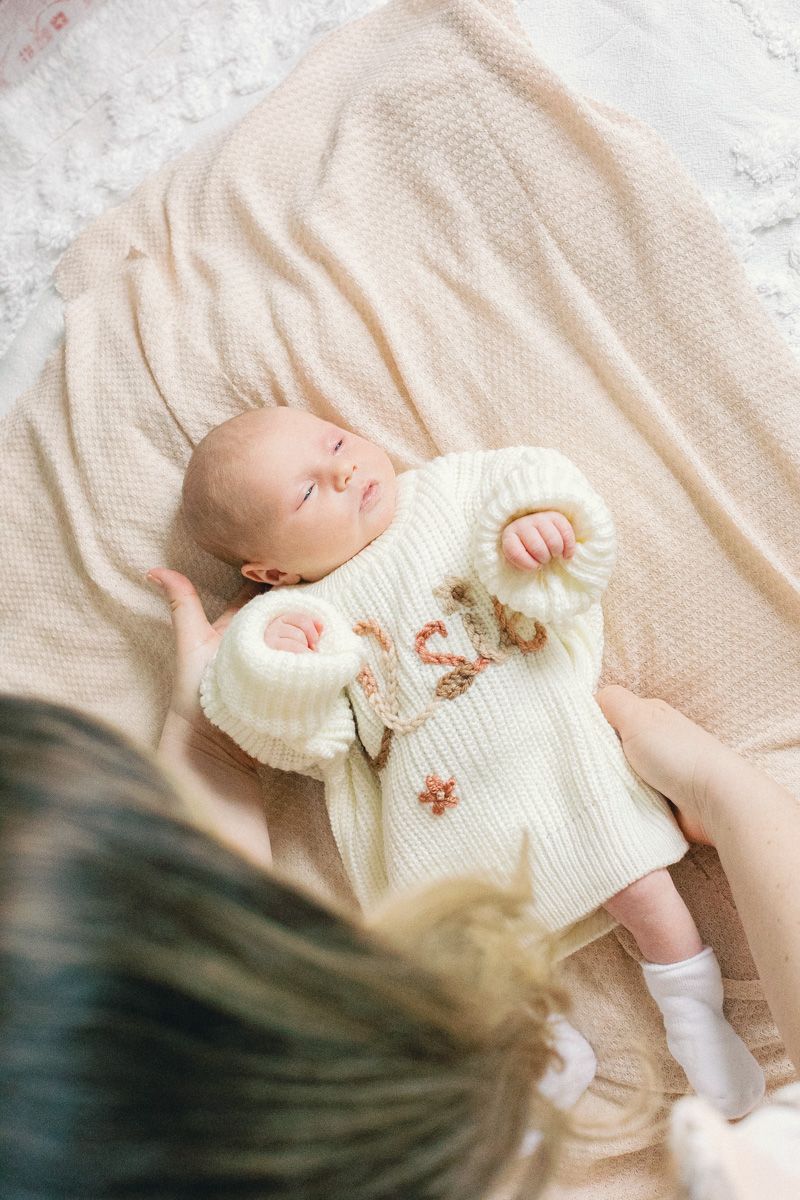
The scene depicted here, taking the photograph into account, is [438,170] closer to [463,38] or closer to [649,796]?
[463,38]

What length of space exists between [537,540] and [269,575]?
1.39 ft

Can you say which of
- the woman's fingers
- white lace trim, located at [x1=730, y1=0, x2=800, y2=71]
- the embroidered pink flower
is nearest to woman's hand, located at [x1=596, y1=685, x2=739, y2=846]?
the woman's fingers

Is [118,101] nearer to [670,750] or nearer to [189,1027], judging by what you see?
[670,750]

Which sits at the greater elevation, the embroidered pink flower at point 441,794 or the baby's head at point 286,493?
the baby's head at point 286,493

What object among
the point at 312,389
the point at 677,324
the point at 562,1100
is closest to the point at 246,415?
the point at 312,389

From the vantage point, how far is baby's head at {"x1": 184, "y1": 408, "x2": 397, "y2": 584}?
1.14 meters

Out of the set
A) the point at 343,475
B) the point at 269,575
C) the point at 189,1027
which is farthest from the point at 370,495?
the point at 189,1027

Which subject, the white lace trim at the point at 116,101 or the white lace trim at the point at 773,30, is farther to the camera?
the white lace trim at the point at 116,101

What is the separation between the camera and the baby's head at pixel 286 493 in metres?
1.14

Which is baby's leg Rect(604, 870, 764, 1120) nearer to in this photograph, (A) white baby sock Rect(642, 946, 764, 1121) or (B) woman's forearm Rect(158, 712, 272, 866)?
(A) white baby sock Rect(642, 946, 764, 1121)

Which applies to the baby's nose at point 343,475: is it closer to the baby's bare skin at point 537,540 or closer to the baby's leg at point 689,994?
the baby's bare skin at point 537,540

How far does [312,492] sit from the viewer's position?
3.76 feet

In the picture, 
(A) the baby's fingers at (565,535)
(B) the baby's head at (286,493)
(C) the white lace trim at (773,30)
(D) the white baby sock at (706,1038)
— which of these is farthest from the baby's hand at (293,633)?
(C) the white lace trim at (773,30)

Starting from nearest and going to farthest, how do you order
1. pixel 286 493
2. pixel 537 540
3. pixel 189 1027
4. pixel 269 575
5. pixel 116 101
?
pixel 189 1027
pixel 537 540
pixel 286 493
pixel 269 575
pixel 116 101
